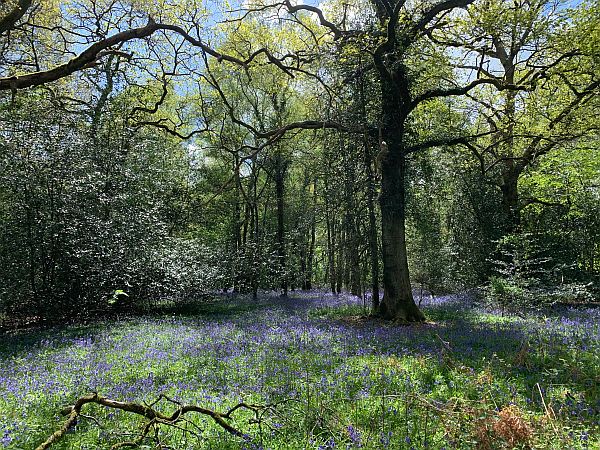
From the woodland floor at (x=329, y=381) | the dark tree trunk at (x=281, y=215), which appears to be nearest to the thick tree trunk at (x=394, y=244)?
the woodland floor at (x=329, y=381)

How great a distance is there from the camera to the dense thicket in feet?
35.2

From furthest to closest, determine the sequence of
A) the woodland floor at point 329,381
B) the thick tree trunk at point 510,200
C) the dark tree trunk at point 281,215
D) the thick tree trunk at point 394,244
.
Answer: the dark tree trunk at point 281,215 → the thick tree trunk at point 510,200 → the thick tree trunk at point 394,244 → the woodland floor at point 329,381

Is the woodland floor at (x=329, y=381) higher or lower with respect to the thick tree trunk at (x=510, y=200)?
lower

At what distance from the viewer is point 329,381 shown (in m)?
5.09

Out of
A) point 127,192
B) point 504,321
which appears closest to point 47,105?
point 127,192

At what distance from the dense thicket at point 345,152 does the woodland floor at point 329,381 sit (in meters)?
2.80

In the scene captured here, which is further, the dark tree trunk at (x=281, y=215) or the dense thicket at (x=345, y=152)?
the dark tree trunk at (x=281, y=215)

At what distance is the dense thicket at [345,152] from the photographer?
10.7 meters

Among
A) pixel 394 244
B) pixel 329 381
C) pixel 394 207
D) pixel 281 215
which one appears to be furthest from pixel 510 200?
pixel 329 381

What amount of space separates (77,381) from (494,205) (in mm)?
16327

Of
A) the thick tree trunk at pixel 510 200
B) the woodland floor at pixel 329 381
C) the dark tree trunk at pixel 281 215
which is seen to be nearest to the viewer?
the woodland floor at pixel 329 381

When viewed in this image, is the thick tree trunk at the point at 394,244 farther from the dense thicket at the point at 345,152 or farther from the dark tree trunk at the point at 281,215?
the dark tree trunk at the point at 281,215

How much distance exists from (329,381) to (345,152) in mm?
8301

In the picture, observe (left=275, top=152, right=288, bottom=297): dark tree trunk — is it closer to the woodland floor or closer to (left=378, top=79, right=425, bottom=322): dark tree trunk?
(left=378, top=79, right=425, bottom=322): dark tree trunk
